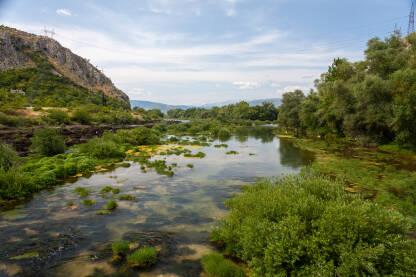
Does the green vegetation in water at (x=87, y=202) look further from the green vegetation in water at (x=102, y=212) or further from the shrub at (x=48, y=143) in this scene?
the shrub at (x=48, y=143)

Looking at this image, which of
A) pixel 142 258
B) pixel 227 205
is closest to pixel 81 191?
pixel 142 258

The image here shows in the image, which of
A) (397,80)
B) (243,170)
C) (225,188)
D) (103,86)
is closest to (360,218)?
(225,188)

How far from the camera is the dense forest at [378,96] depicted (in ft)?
101

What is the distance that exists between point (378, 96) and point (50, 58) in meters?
158

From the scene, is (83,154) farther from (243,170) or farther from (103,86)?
(103,86)

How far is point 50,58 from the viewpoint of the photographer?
430 ft

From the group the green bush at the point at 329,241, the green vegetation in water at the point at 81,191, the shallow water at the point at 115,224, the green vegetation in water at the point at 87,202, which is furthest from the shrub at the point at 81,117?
the green bush at the point at 329,241

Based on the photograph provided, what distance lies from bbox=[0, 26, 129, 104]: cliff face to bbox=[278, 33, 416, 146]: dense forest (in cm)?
13434

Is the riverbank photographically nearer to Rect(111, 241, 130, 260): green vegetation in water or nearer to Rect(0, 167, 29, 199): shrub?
Rect(111, 241, 130, 260): green vegetation in water

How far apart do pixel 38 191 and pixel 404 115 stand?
4277cm

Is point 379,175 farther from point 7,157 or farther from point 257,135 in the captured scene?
point 257,135

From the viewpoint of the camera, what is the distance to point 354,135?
43.1m

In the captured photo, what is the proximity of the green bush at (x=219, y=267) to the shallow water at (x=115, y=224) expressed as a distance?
0.45 metres

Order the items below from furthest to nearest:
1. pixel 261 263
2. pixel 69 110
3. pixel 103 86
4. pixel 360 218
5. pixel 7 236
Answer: pixel 103 86
pixel 69 110
pixel 7 236
pixel 261 263
pixel 360 218
